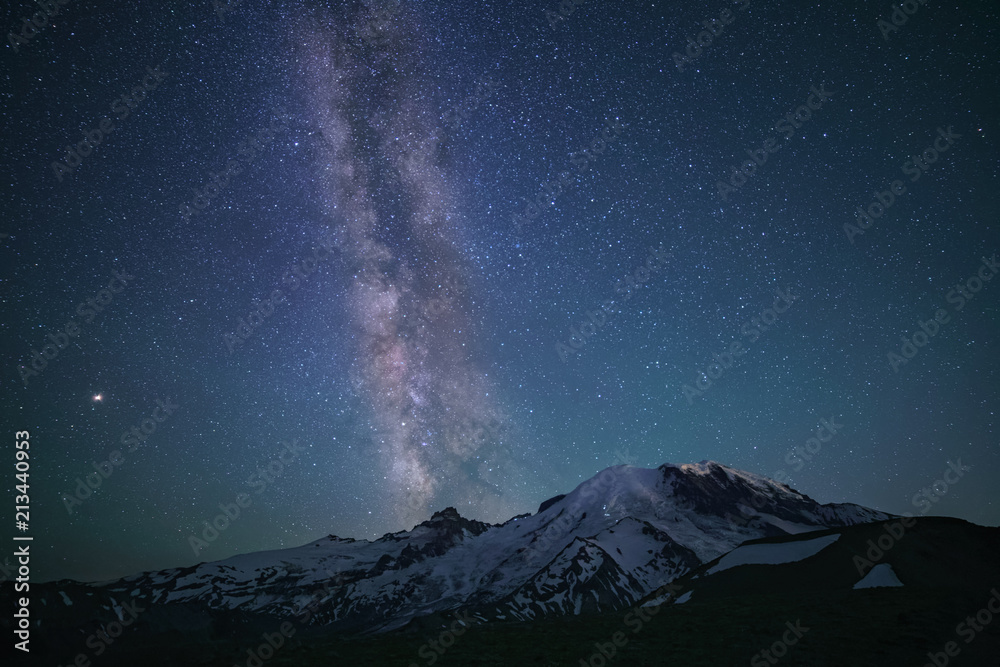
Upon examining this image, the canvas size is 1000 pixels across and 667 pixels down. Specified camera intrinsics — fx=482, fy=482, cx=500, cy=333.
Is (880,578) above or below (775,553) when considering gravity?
below

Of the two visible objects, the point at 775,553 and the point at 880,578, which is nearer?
the point at 880,578

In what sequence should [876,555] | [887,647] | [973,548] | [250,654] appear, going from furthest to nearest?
[973,548] < [876,555] < [250,654] < [887,647]

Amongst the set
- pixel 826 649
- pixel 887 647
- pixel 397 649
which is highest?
pixel 397 649

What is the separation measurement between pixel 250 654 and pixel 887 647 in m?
27.5

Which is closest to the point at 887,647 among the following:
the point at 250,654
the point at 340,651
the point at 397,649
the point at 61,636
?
the point at 397,649

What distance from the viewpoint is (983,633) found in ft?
67.4

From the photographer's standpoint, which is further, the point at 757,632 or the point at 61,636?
Answer: the point at 61,636

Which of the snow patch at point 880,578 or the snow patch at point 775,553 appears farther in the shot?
the snow patch at point 775,553

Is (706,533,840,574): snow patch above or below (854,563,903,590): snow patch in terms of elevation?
above

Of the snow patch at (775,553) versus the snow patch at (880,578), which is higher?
the snow patch at (775,553)

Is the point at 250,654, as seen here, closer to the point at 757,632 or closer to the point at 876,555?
the point at 757,632

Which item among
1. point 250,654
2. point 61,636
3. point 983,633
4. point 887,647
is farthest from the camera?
point 61,636

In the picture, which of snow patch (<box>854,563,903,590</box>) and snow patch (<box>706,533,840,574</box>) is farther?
snow patch (<box>706,533,840,574</box>)

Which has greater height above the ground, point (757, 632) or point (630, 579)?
point (757, 632)
